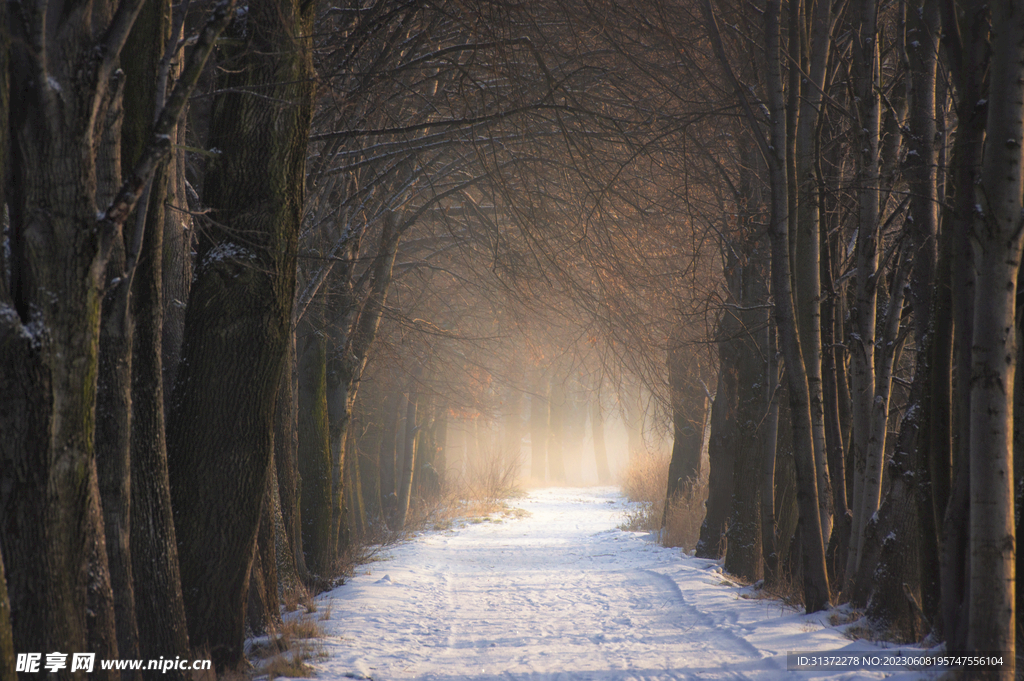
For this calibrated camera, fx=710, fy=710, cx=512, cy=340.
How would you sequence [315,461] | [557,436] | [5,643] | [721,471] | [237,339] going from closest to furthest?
[5,643] → [237,339] → [315,461] → [721,471] → [557,436]

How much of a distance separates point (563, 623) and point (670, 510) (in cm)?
717

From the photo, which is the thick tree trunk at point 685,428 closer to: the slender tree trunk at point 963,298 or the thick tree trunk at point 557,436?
the slender tree trunk at point 963,298

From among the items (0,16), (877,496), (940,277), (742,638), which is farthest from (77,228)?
(877,496)

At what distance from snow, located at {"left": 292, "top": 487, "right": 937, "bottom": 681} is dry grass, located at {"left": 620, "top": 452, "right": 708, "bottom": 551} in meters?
1.27

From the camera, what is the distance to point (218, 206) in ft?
16.1

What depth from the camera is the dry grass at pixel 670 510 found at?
1273 cm

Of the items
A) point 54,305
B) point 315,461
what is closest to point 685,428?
point 315,461

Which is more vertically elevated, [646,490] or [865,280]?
[865,280]

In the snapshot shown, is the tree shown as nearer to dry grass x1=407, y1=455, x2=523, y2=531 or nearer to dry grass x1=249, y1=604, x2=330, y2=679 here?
dry grass x1=249, y1=604, x2=330, y2=679

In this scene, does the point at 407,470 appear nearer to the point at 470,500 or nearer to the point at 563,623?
the point at 470,500

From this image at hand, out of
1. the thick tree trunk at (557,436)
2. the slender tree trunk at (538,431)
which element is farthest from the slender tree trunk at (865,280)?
the slender tree trunk at (538,431)

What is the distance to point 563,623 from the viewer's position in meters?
6.84

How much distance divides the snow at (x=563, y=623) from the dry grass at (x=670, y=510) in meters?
1.27

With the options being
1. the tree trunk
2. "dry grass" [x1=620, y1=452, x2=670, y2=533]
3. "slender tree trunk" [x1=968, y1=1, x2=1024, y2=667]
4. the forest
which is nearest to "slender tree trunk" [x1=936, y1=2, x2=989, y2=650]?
the forest
